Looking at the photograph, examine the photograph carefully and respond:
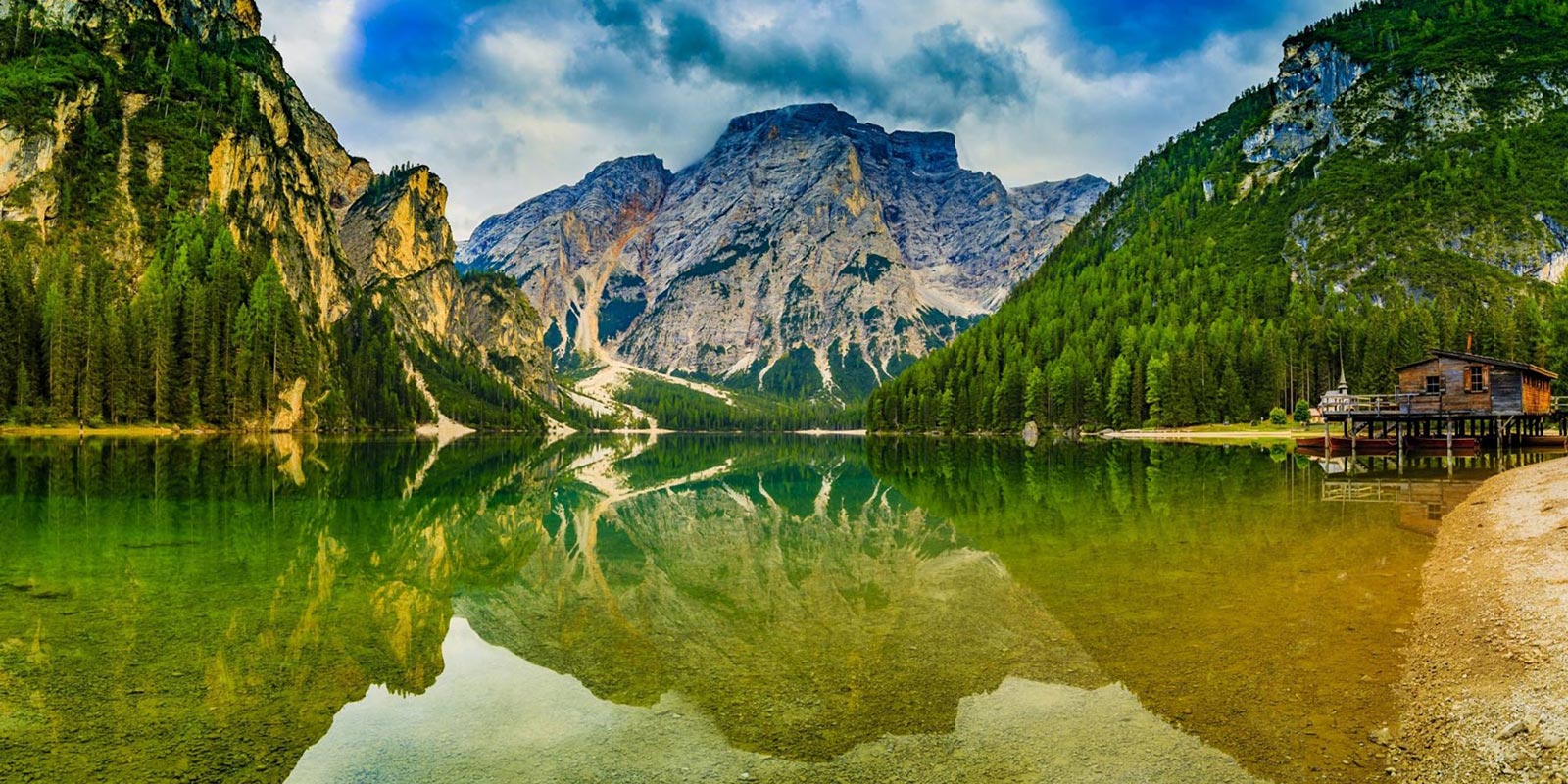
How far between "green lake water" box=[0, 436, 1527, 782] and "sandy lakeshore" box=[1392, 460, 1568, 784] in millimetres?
477

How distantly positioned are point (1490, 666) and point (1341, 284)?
182790mm

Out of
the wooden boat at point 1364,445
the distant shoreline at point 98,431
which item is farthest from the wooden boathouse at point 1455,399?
the distant shoreline at point 98,431

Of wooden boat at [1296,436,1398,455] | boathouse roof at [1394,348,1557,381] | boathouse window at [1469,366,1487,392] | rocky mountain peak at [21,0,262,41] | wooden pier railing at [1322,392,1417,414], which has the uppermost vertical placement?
rocky mountain peak at [21,0,262,41]

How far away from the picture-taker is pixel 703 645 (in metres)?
14.6

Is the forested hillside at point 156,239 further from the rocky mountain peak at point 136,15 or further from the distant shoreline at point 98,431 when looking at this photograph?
the distant shoreline at point 98,431

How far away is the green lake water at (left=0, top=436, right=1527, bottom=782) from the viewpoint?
9.55m

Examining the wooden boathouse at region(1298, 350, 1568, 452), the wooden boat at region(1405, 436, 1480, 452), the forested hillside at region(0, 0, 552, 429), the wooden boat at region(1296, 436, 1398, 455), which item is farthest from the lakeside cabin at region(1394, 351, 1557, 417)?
the forested hillside at region(0, 0, 552, 429)

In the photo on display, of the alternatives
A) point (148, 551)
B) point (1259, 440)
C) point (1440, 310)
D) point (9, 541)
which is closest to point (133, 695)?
point (148, 551)

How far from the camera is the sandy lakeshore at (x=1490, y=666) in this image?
29.2 feet

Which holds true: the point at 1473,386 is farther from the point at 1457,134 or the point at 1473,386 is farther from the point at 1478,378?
the point at 1457,134

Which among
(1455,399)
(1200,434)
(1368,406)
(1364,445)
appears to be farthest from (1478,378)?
(1200,434)

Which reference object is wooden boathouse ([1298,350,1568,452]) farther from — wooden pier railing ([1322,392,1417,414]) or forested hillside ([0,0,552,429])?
forested hillside ([0,0,552,429])

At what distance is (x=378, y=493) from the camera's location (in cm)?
4025

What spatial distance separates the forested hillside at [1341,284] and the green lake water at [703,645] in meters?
102
